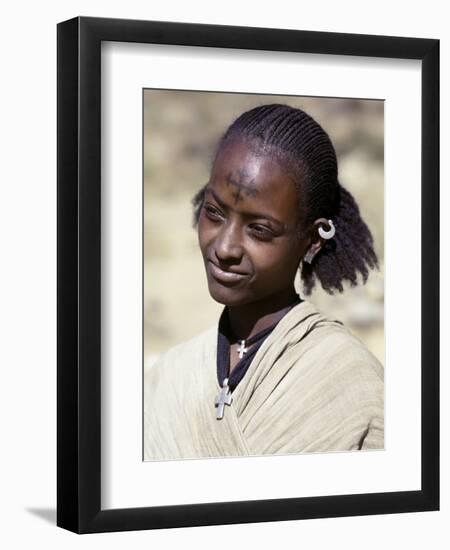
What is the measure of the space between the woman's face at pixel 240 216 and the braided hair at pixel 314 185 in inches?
1.2

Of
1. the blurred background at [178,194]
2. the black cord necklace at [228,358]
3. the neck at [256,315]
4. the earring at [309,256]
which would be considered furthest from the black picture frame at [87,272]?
the earring at [309,256]

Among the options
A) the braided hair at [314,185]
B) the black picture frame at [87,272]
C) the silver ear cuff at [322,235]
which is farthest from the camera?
the silver ear cuff at [322,235]

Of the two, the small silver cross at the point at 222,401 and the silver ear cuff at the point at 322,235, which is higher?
the silver ear cuff at the point at 322,235

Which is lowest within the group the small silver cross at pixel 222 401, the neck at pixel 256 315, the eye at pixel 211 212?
the small silver cross at pixel 222 401

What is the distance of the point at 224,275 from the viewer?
5105 mm

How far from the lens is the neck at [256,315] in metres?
5.17

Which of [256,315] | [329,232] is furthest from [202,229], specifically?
[329,232]

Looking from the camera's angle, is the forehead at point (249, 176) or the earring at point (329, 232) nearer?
the forehead at point (249, 176)

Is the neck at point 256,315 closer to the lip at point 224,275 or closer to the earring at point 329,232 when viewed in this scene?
the lip at point 224,275

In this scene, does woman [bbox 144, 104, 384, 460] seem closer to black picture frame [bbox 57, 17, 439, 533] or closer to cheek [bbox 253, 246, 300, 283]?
cheek [bbox 253, 246, 300, 283]

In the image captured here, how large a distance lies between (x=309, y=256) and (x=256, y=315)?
24 centimetres

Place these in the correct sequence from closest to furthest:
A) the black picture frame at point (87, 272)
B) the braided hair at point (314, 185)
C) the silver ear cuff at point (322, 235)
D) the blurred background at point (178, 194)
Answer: the black picture frame at point (87, 272) → the blurred background at point (178, 194) → the braided hair at point (314, 185) → the silver ear cuff at point (322, 235)

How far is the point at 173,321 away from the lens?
5.07 meters

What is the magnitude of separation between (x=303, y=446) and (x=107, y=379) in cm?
68
